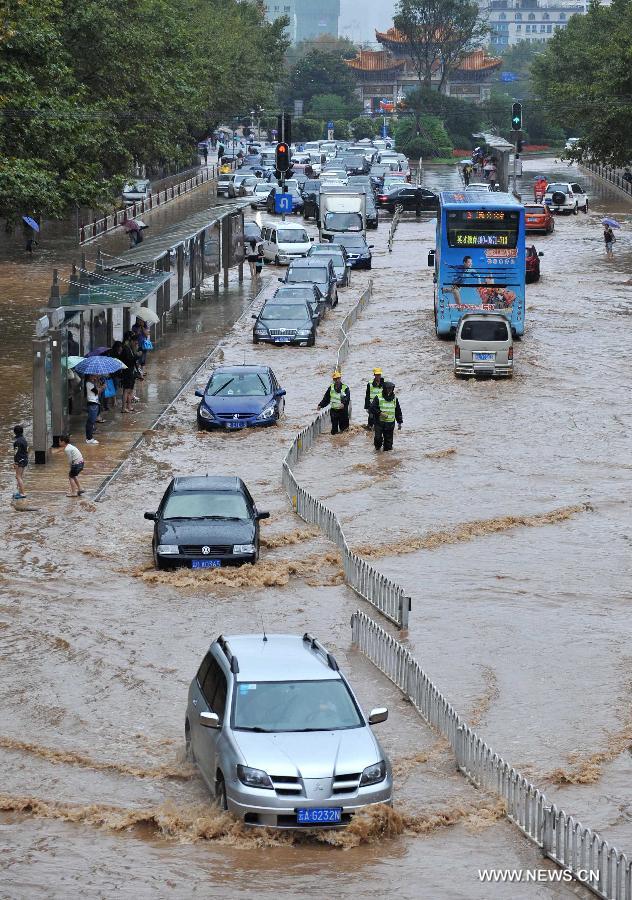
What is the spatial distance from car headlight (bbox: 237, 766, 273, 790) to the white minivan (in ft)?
161

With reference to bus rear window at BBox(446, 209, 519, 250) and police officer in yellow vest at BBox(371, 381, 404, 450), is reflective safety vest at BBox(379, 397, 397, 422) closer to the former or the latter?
police officer in yellow vest at BBox(371, 381, 404, 450)

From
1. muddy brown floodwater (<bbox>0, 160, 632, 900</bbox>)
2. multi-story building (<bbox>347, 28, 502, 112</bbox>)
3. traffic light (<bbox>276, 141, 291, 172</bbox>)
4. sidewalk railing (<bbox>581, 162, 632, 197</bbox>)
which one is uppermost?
multi-story building (<bbox>347, 28, 502, 112</bbox>)

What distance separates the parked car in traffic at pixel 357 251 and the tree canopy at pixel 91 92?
7934 mm

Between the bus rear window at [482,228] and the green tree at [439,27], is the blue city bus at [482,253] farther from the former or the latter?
the green tree at [439,27]

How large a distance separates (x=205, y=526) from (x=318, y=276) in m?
29.0

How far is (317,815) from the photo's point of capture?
12758 mm

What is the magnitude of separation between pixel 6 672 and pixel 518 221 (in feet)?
86.4

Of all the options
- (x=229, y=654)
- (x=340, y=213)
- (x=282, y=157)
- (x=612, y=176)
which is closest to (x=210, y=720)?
(x=229, y=654)

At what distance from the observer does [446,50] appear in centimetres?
14088

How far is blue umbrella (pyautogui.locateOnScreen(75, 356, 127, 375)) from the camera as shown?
30.5m

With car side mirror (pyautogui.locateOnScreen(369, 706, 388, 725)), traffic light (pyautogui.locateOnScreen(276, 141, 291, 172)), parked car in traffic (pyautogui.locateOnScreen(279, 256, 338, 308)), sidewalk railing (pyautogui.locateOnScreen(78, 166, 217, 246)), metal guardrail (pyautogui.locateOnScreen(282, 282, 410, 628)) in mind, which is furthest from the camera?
sidewalk railing (pyautogui.locateOnScreen(78, 166, 217, 246))

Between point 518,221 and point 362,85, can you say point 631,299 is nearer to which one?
point 518,221

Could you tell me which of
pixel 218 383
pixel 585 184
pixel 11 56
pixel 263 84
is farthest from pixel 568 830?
pixel 263 84

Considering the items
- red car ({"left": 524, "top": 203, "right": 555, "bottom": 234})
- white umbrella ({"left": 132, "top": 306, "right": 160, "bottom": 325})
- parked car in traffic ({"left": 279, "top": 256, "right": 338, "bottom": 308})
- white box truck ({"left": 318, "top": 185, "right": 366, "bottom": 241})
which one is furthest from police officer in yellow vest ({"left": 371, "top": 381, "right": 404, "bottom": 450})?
red car ({"left": 524, "top": 203, "right": 555, "bottom": 234})
